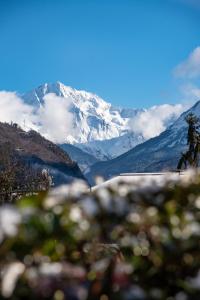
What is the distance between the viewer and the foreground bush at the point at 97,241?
251 cm

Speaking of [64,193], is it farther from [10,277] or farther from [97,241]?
[10,277]

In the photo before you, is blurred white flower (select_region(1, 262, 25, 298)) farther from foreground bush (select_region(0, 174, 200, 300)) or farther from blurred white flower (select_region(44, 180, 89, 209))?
blurred white flower (select_region(44, 180, 89, 209))

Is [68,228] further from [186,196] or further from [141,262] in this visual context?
[186,196]

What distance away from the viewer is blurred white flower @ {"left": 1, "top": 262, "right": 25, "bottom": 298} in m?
2.41

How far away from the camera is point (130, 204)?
2.96 m

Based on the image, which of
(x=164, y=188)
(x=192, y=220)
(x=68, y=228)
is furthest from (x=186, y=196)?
(x=68, y=228)

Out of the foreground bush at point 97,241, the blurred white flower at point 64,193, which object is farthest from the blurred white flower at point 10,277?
the blurred white flower at point 64,193

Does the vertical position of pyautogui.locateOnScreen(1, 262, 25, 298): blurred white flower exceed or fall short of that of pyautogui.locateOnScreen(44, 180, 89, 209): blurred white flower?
it falls short

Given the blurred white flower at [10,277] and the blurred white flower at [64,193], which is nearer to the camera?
the blurred white flower at [10,277]

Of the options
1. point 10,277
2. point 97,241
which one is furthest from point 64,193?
point 10,277

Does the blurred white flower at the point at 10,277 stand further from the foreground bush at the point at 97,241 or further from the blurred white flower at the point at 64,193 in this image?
the blurred white flower at the point at 64,193

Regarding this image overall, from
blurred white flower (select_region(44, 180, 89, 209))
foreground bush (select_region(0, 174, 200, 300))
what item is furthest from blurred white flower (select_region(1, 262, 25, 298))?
blurred white flower (select_region(44, 180, 89, 209))

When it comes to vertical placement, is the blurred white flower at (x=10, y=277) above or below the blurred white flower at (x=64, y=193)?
below

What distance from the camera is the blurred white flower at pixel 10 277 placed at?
2411mm
